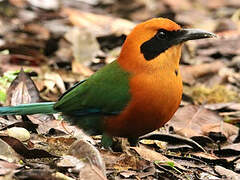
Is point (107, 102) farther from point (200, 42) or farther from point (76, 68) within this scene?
point (200, 42)

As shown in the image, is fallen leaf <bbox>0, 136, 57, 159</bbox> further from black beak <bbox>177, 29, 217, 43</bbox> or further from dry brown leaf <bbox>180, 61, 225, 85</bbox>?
dry brown leaf <bbox>180, 61, 225, 85</bbox>

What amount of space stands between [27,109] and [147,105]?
1.22 metres

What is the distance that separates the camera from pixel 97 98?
4.88m

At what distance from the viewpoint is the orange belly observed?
4.56 meters

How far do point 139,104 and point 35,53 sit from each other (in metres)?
3.57

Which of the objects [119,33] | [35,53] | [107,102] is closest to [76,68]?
[35,53]

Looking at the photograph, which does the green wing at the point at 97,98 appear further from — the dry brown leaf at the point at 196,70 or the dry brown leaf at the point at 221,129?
the dry brown leaf at the point at 196,70

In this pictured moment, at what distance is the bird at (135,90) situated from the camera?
4594 millimetres

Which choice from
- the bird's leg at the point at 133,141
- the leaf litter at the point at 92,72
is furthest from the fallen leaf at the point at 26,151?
the bird's leg at the point at 133,141

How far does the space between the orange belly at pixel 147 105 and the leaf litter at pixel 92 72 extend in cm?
22

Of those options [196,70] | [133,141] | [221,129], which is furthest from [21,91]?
[196,70]

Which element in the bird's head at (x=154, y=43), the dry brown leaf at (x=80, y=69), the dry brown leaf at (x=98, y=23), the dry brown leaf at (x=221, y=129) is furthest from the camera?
the dry brown leaf at (x=98, y=23)

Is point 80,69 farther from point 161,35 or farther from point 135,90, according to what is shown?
point 135,90

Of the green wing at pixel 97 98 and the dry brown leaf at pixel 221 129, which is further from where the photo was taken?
the dry brown leaf at pixel 221 129
